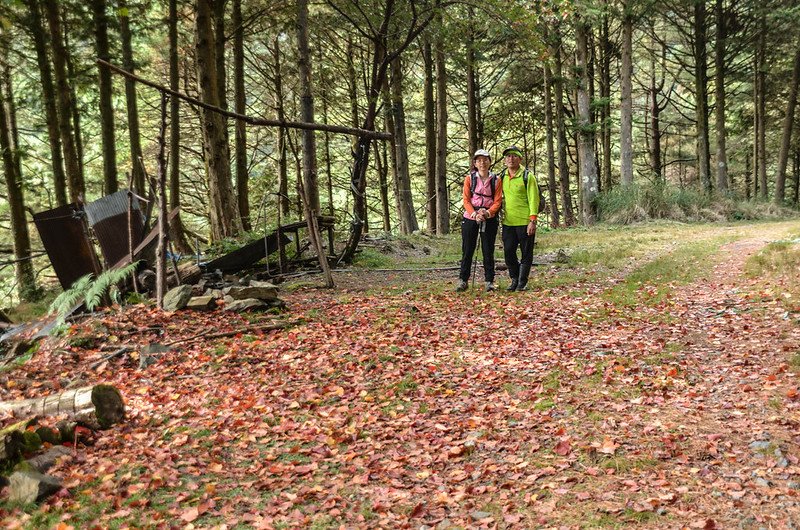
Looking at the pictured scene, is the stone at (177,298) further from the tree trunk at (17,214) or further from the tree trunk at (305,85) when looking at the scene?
the tree trunk at (17,214)

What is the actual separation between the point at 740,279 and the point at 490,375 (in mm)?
5476

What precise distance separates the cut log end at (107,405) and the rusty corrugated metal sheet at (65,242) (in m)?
4.99

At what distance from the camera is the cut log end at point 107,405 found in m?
4.78

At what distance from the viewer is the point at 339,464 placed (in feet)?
13.8

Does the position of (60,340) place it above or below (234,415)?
above

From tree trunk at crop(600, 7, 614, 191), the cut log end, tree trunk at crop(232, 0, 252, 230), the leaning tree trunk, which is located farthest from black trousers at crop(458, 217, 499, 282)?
tree trunk at crop(600, 7, 614, 191)

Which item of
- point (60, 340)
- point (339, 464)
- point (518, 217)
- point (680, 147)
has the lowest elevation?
point (339, 464)

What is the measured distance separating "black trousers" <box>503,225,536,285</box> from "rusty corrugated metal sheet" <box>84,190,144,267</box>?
5811 millimetres

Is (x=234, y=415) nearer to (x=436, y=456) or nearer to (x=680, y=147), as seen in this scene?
(x=436, y=456)

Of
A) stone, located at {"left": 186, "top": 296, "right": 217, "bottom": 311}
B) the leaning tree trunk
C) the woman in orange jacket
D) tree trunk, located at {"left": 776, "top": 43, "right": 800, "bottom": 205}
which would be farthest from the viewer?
tree trunk, located at {"left": 776, "top": 43, "right": 800, "bottom": 205}

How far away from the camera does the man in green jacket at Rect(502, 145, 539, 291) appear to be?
9172mm

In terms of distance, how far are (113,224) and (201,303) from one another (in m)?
2.37

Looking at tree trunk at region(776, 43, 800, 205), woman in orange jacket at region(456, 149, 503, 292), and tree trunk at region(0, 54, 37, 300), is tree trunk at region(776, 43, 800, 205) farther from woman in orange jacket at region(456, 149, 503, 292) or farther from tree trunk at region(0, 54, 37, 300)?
tree trunk at region(0, 54, 37, 300)

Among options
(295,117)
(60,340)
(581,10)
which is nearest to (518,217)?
(60,340)
